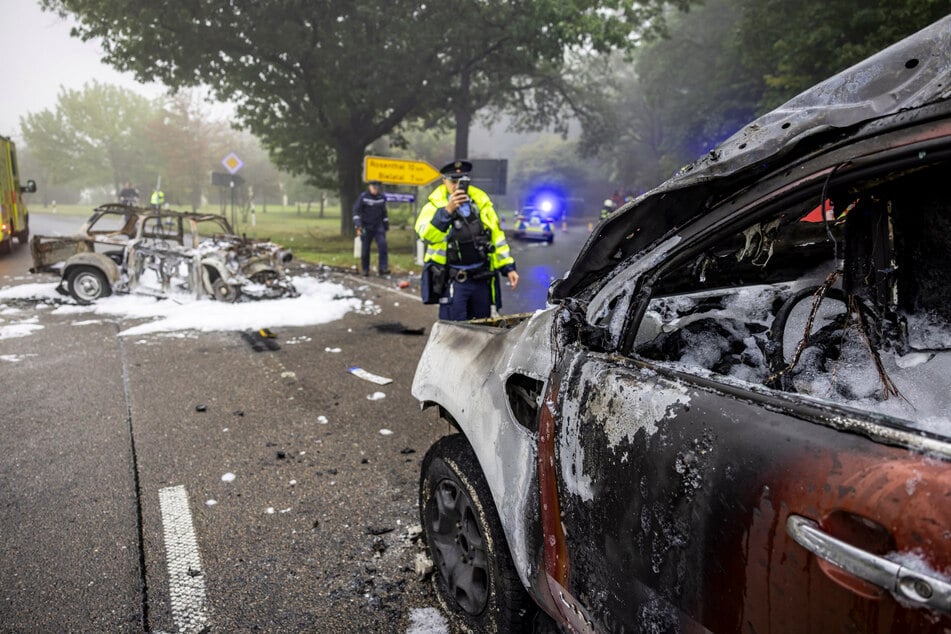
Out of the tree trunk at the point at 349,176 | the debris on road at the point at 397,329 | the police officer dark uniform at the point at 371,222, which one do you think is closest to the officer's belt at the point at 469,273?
the debris on road at the point at 397,329

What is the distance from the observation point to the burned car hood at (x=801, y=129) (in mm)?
1088

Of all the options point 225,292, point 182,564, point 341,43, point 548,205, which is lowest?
point 182,564

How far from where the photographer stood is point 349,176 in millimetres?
21156

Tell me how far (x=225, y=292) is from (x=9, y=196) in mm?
10357

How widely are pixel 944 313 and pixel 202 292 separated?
8.97 metres

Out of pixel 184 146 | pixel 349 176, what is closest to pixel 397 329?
pixel 349 176

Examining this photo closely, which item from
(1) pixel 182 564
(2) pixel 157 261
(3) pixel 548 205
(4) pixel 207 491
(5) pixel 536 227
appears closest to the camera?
(1) pixel 182 564

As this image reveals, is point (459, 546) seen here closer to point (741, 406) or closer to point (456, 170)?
point (741, 406)

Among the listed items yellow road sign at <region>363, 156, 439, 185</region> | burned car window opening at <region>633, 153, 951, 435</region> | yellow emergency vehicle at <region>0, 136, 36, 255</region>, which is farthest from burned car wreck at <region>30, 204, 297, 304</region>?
burned car window opening at <region>633, 153, 951, 435</region>

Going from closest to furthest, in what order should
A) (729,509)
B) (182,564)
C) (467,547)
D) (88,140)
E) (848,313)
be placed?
1. (729,509)
2. (848,313)
3. (467,547)
4. (182,564)
5. (88,140)

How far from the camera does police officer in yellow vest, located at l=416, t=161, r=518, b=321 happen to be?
507 cm

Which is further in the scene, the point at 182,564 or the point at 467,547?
the point at 182,564

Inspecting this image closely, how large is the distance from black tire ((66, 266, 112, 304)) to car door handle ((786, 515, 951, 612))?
390 inches

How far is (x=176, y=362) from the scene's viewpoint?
19.7 feet
